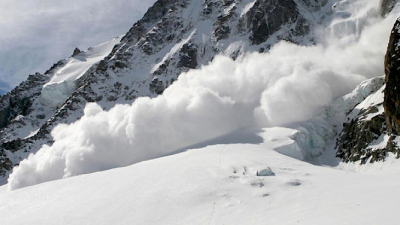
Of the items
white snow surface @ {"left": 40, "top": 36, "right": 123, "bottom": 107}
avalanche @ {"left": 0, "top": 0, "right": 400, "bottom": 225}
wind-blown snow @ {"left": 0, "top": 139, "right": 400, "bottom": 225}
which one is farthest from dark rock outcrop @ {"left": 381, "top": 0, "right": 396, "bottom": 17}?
white snow surface @ {"left": 40, "top": 36, "right": 123, "bottom": 107}

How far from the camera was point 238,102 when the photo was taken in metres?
69.4

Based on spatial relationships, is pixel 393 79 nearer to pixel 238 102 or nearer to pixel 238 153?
pixel 238 153

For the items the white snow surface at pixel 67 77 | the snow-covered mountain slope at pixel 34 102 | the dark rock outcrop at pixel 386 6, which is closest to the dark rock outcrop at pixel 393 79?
the dark rock outcrop at pixel 386 6

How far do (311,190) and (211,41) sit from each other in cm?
8251

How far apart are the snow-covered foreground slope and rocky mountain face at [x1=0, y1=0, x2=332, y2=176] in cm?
6116

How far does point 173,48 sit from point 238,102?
1788 inches

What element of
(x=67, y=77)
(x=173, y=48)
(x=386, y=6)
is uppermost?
(x=67, y=77)

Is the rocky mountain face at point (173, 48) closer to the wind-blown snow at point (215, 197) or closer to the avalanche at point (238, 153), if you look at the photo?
the avalanche at point (238, 153)

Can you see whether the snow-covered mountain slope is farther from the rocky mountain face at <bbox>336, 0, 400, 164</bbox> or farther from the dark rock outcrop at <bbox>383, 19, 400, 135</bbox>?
the dark rock outcrop at <bbox>383, 19, 400, 135</bbox>

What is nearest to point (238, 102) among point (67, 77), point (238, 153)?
point (238, 153)

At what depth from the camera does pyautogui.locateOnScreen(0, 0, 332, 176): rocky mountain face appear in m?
93.6

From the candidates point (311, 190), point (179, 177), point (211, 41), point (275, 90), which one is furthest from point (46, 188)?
point (211, 41)

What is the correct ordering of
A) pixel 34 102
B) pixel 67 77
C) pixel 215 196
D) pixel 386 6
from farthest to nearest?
pixel 67 77 < pixel 34 102 < pixel 386 6 < pixel 215 196

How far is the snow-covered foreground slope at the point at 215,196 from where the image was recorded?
18734 millimetres
